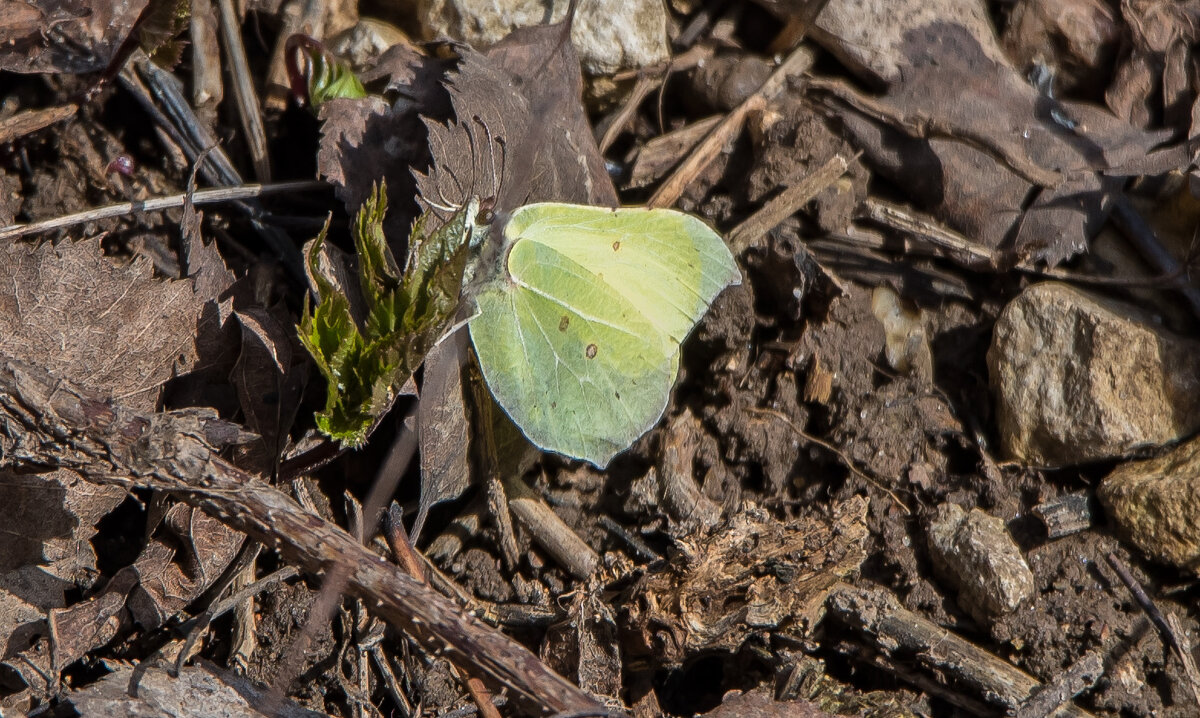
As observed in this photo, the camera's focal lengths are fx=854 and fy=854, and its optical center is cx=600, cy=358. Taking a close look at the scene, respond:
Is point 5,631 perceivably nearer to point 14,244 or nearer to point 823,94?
point 14,244

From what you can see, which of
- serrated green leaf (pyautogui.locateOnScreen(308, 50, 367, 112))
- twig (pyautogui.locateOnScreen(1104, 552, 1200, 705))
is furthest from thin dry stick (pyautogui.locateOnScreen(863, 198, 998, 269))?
serrated green leaf (pyautogui.locateOnScreen(308, 50, 367, 112))

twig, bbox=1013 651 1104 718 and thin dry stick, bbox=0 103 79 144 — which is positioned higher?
thin dry stick, bbox=0 103 79 144

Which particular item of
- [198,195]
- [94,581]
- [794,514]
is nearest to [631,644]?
[794,514]

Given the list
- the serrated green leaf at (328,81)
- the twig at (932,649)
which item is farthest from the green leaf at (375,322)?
the twig at (932,649)

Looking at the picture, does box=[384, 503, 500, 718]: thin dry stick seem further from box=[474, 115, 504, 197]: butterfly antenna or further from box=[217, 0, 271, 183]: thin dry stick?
box=[217, 0, 271, 183]: thin dry stick

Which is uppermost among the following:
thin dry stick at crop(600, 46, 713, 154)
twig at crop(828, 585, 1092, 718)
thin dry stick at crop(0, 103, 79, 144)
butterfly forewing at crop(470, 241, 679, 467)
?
thin dry stick at crop(600, 46, 713, 154)

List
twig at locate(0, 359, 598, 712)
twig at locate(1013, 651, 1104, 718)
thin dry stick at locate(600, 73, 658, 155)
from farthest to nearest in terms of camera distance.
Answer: thin dry stick at locate(600, 73, 658, 155) → twig at locate(1013, 651, 1104, 718) → twig at locate(0, 359, 598, 712)

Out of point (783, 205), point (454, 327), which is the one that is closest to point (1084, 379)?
point (783, 205)
